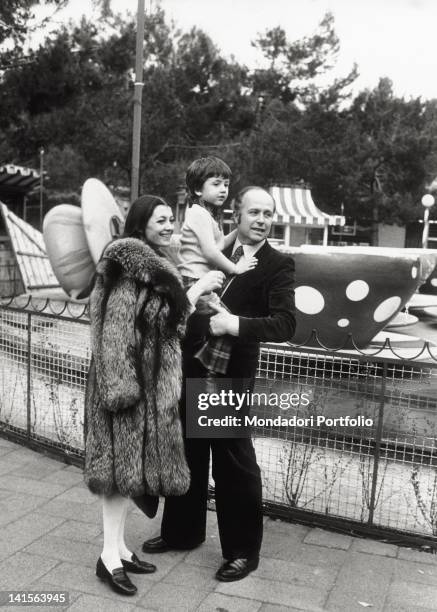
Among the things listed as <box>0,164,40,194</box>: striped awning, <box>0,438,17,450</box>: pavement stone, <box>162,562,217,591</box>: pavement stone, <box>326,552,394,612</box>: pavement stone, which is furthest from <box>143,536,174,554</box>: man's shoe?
<box>0,164,40,194</box>: striped awning

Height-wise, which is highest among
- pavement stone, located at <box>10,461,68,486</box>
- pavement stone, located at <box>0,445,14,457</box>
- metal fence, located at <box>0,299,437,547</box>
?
metal fence, located at <box>0,299,437,547</box>

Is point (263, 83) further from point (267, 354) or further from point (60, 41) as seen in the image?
point (267, 354)

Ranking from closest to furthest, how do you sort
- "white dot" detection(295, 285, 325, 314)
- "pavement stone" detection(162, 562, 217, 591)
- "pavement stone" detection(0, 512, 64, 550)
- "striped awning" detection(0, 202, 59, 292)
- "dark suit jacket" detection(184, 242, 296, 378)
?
1. "dark suit jacket" detection(184, 242, 296, 378)
2. "pavement stone" detection(162, 562, 217, 591)
3. "pavement stone" detection(0, 512, 64, 550)
4. "white dot" detection(295, 285, 325, 314)
5. "striped awning" detection(0, 202, 59, 292)

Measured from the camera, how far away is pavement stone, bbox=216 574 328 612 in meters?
2.87

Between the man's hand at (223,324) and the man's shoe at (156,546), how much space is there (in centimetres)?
120

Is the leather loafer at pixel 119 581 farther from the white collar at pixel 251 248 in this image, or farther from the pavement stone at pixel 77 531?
the white collar at pixel 251 248

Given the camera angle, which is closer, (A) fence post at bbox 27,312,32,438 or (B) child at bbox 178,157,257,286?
(B) child at bbox 178,157,257,286

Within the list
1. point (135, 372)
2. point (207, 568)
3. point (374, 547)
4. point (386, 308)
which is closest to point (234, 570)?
point (207, 568)

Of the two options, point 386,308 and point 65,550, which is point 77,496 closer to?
point 65,550

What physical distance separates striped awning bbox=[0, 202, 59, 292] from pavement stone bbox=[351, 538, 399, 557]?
9.15 meters

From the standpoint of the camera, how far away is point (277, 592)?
9.70 feet

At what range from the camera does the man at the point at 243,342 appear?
9.39 feet

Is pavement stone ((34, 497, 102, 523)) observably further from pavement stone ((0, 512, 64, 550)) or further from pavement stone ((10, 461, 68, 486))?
pavement stone ((10, 461, 68, 486))

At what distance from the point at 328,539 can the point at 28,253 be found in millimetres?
9336
